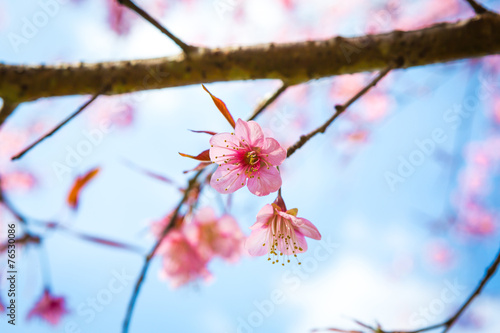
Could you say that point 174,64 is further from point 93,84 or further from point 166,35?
point 93,84

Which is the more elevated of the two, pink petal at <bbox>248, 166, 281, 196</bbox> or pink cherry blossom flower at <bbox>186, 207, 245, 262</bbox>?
pink cherry blossom flower at <bbox>186, 207, 245, 262</bbox>

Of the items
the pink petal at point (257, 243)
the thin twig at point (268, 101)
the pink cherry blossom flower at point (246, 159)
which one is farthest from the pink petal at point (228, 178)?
the thin twig at point (268, 101)

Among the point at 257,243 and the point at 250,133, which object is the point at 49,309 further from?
the point at 250,133

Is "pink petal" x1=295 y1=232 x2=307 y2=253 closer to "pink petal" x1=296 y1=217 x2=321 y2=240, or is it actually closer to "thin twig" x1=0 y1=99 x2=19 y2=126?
"pink petal" x1=296 y1=217 x2=321 y2=240

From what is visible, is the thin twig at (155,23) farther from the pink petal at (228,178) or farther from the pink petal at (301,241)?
the pink petal at (301,241)

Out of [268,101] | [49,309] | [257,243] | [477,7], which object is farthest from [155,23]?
[49,309]

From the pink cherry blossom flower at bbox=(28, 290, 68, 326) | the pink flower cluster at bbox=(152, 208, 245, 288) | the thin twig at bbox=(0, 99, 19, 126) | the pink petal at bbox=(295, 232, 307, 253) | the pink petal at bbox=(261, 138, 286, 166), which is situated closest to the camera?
the pink petal at bbox=(261, 138, 286, 166)

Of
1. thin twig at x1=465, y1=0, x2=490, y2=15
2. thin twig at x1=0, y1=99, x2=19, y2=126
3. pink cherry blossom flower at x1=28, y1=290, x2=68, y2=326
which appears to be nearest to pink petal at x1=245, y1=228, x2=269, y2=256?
thin twig at x1=0, y1=99, x2=19, y2=126
